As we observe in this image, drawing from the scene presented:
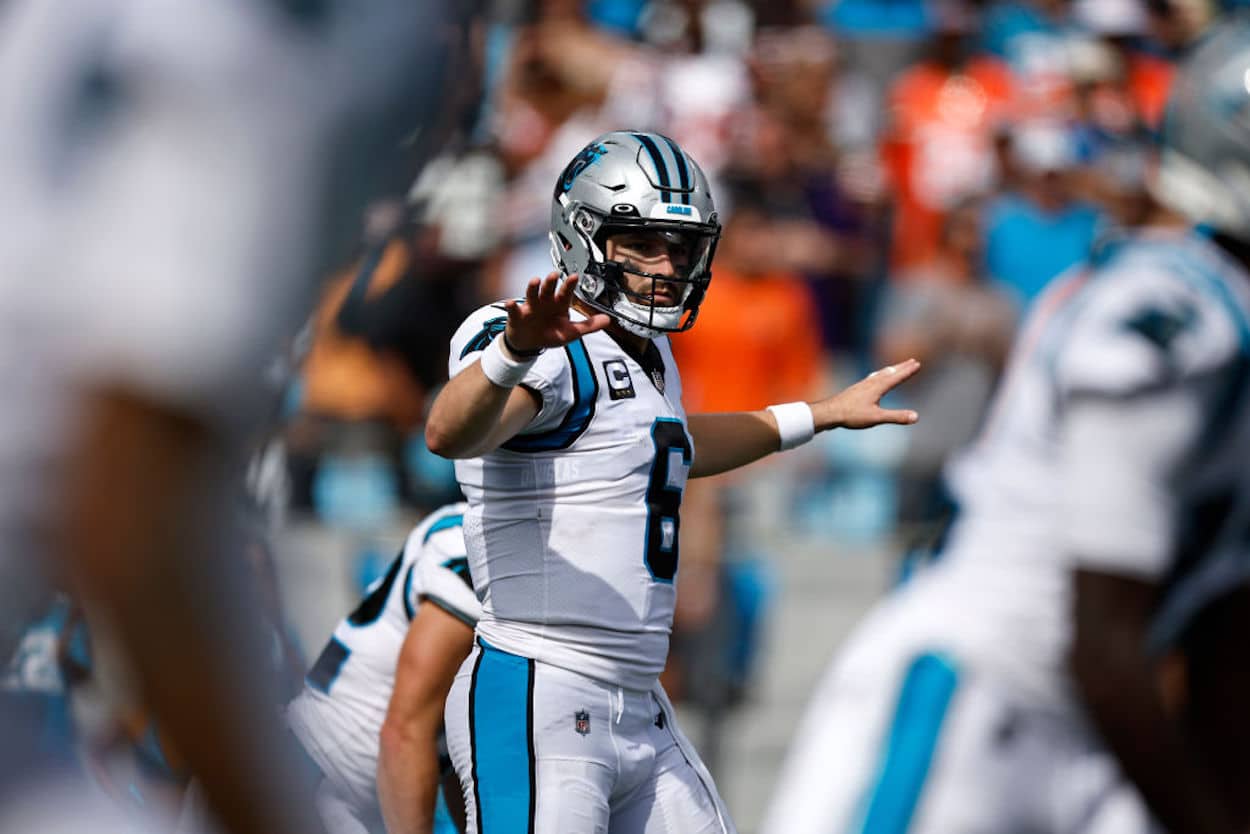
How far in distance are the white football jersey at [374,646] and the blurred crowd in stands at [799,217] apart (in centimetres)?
304

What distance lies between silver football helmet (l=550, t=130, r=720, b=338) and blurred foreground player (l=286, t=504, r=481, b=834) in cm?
57

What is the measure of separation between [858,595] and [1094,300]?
553 centimetres

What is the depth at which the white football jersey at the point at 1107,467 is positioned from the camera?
3.60 m

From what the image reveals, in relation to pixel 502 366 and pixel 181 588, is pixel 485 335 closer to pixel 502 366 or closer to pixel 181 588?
pixel 502 366

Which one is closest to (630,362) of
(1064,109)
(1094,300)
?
(1094,300)

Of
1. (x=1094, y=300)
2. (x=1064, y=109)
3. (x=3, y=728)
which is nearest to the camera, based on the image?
(x=3, y=728)

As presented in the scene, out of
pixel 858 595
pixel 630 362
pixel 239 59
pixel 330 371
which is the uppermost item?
pixel 239 59

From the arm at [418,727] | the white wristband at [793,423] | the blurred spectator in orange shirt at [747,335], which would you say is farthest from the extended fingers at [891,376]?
the blurred spectator in orange shirt at [747,335]

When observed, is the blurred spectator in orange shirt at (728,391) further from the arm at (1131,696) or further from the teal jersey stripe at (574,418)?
the teal jersey stripe at (574,418)

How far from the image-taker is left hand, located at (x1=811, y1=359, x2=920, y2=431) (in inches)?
128

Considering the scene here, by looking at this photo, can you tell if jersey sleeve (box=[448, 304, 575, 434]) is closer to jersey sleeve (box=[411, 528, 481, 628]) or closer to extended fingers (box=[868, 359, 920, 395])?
jersey sleeve (box=[411, 528, 481, 628])

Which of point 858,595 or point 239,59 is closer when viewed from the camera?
point 239,59

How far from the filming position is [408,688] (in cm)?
325

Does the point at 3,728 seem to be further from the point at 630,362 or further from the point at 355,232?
the point at 630,362
